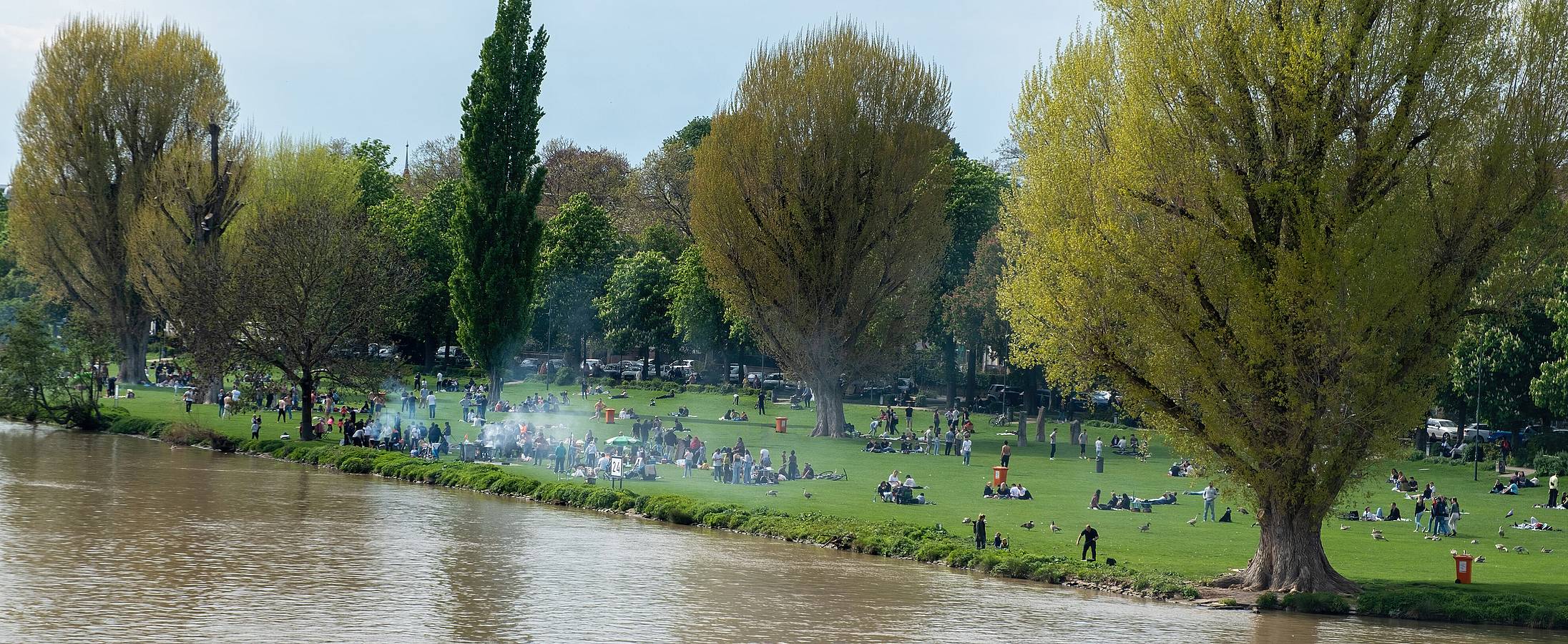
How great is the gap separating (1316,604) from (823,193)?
3601 centimetres

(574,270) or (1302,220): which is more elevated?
(574,270)

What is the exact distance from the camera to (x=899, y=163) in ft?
203

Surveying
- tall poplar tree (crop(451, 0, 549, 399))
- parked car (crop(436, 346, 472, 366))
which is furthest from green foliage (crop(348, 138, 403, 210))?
tall poplar tree (crop(451, 0, 549, 399))

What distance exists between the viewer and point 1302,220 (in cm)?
2808

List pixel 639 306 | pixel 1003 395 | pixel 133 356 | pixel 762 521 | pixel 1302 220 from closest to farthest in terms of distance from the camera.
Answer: pixel 1302 220 → pixel 762 521 → pixel 133 356 → pixel 1003 395 → pixel 639 306

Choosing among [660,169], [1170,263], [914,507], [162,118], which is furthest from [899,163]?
[660,169]

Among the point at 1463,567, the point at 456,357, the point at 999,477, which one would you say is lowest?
the point at 1463,567

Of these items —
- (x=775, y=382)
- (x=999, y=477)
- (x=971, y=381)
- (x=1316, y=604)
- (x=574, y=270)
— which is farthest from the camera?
(x=775, y=382)

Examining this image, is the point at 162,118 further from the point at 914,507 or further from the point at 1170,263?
the point at 1170,263

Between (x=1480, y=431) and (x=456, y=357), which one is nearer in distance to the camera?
(x=1480, y=431)

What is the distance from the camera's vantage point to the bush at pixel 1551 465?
175 feet

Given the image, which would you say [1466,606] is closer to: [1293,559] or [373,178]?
[1293,559]

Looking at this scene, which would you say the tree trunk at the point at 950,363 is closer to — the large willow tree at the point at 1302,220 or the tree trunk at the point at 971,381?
the tree trunk at the point at 971,381

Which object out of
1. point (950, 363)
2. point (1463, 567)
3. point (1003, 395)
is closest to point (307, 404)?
point (1003, 395)
